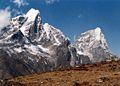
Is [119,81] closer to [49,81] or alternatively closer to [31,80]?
[49,81]

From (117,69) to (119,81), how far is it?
11386 millimetres

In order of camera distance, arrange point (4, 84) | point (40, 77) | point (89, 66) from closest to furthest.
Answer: point (4, 84) < point (40, 77) < point (89, 66)

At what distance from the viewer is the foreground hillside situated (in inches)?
1799

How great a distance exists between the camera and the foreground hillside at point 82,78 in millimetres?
45688

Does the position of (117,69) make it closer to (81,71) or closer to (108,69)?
(108,69)

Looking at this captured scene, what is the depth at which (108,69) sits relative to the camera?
5731cm

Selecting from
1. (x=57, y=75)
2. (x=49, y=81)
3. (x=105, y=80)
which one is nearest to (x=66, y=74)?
(x=57, y=75)

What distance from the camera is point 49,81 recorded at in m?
49.8

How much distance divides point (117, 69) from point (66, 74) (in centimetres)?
768

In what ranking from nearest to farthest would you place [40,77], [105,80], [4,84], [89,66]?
[4,84] < [105,80] < [40,77] < [89,66]

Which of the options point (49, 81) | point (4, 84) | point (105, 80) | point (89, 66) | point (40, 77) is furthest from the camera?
point (89, 66)

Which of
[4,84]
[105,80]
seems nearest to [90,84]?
[105,80]

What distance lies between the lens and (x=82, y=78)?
5016cm

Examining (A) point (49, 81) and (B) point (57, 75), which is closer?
(A) point (49, 81)
